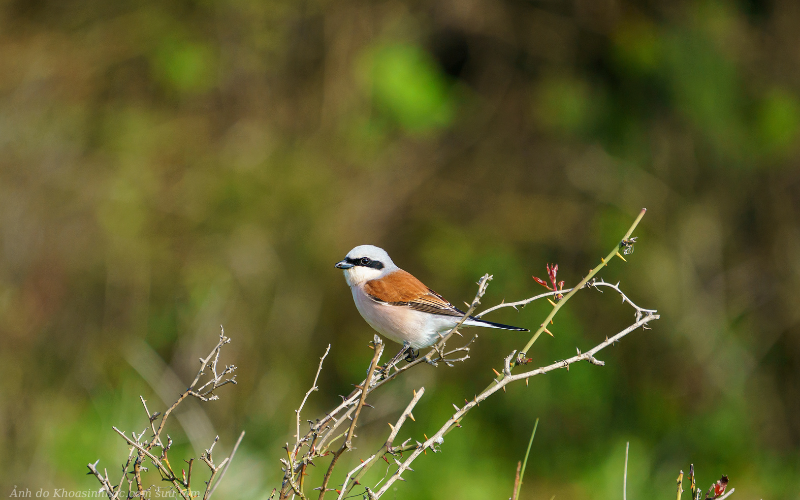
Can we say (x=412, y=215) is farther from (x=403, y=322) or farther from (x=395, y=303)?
(x=403, y=322)

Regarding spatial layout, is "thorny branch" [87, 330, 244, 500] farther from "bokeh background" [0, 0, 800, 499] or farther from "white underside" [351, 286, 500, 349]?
"bokeh background" [0, 0, 800, 499]

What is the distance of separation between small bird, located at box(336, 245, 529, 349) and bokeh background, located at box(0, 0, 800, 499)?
5.49 feet

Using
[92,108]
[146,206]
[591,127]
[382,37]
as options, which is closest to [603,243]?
[591,127]

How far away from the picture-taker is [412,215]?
6535mm

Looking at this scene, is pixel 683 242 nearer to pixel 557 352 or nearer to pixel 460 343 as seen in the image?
pixel 557 352

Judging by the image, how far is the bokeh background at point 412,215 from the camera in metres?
4.91

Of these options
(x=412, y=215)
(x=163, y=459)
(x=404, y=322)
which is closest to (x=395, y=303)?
(x=404, y=322)

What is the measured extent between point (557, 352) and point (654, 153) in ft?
6.57

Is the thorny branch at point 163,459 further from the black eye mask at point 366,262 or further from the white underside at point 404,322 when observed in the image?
the black eye mask at point 366,262

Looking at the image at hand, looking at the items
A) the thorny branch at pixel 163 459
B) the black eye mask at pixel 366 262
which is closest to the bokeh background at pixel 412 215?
the black eye mask at pixel 366 262

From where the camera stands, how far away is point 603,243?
5.97 metres

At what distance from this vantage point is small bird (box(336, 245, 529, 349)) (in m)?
2.59

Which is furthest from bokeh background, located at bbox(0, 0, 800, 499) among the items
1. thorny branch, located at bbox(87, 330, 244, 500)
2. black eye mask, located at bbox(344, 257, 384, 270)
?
thorny branch, located at bbox(87, 330, 244, 500)

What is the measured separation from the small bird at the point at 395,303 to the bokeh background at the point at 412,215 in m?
1.67
